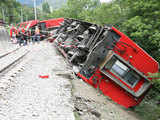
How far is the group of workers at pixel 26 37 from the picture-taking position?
13.3m

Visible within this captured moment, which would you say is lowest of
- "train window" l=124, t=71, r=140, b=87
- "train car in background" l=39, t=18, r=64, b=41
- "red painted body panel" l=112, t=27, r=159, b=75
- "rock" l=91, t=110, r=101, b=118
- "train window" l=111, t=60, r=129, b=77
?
"rock" l=91, t=110, r=101, b=118

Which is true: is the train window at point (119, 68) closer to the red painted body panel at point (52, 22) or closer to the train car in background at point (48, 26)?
the train car in background at point (48, 26)

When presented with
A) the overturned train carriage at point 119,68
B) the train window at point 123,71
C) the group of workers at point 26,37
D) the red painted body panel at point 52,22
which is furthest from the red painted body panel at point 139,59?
the red painted body panel at point 52,22

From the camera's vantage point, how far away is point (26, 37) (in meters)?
13.7

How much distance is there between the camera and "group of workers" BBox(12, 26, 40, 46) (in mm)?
13289

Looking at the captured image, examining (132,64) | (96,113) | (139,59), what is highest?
(139,59)

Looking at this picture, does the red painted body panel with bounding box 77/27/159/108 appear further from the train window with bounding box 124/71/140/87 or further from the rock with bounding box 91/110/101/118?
the rock with bounding box 91/110/101/118

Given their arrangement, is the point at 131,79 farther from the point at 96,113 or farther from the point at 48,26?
the point at 48,26

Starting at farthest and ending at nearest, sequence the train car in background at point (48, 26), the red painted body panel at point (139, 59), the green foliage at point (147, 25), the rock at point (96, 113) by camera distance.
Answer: the train car in background at point (48, 26)
the green foliage at point (147, 25)
the red painted body panel at point (139, 59)
the rock at point (96, 113)

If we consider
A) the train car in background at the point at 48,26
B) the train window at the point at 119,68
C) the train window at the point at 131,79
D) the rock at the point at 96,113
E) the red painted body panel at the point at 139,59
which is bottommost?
the rock at the point at 96,113

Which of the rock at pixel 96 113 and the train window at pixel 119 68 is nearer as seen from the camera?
the rock at pixel 96 113

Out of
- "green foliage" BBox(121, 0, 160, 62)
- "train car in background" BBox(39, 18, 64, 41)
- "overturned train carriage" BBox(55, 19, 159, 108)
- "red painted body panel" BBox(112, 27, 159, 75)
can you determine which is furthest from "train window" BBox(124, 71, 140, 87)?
"train car in background" BBox(39, 18, 64, 41)

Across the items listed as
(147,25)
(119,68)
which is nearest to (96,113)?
(119,68)

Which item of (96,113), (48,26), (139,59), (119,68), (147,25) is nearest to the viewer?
(96,113)
